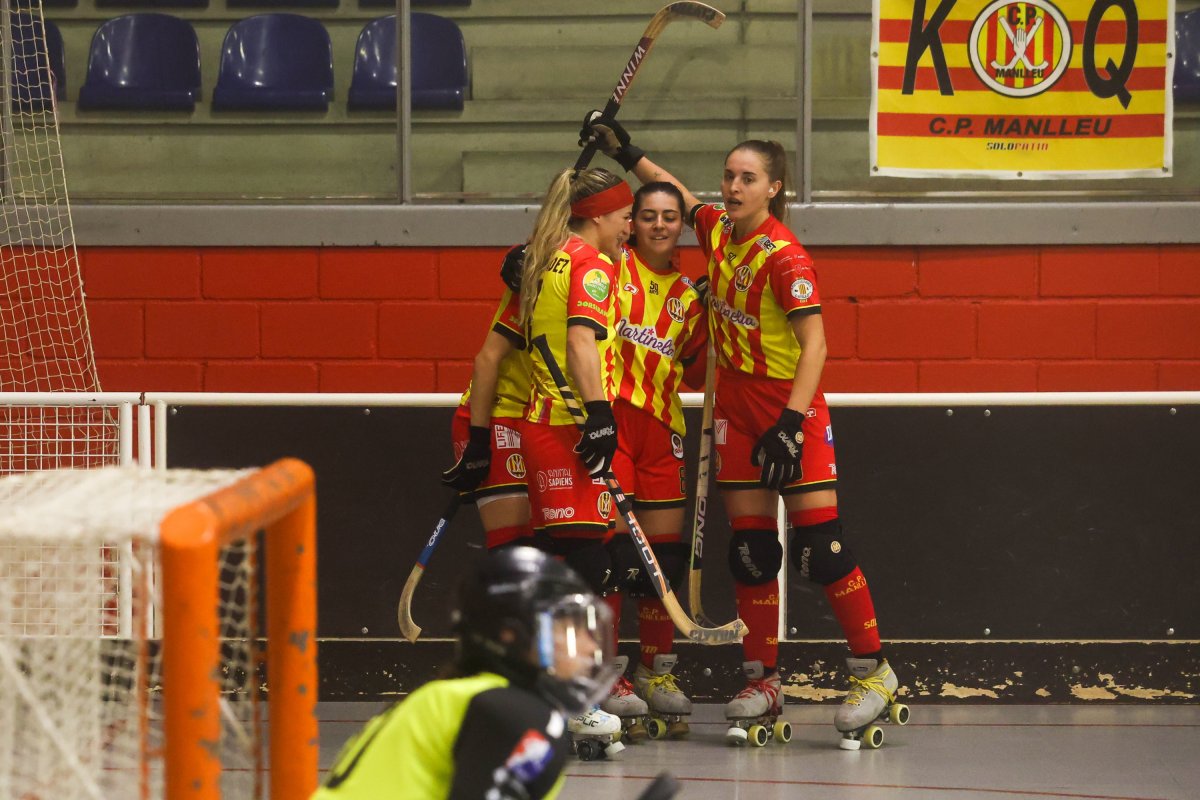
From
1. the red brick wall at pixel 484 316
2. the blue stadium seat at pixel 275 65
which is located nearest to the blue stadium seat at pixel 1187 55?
the red brick wall at pixel 484 316

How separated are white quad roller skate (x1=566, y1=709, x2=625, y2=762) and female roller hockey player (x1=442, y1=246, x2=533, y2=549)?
534 mm

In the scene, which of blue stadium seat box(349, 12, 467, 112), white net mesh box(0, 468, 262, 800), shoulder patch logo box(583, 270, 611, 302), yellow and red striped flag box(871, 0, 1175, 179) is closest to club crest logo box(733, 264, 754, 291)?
shoulder patch logo box(583, 270, 611, 302)

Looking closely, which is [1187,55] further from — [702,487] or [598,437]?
[598,437]

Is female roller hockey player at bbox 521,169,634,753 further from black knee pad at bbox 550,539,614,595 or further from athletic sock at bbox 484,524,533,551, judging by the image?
athletic sock at bbox 484,524,533,551

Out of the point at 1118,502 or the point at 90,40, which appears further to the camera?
the point at 90,40

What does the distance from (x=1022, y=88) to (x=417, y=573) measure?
2559 mm

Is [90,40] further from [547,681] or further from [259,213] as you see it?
[547,681]

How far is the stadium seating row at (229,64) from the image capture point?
560cm

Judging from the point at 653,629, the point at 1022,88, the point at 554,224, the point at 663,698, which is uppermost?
the point at 1022,88

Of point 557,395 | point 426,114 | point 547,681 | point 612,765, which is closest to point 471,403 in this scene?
point 557,395

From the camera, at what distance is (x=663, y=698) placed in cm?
445

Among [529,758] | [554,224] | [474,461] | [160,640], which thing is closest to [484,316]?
[474,461]

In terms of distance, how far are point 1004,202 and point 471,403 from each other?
2016 millimetres

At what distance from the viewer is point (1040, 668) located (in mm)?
4938
